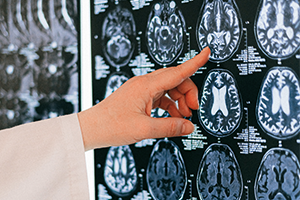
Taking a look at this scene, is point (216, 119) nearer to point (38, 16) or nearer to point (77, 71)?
point (77, 71)

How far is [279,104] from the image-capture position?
2.52 ft

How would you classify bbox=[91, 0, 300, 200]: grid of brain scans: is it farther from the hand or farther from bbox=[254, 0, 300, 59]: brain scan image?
the hand

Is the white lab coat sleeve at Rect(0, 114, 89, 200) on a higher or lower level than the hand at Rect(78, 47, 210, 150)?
lower

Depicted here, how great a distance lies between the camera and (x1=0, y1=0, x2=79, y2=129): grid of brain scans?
108cm

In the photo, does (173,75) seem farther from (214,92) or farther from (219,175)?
(219,175)

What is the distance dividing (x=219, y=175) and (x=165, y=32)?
0.51 meters

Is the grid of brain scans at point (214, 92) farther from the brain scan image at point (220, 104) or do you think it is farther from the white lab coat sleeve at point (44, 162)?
the white lab coat sleeve at point (44, 162)

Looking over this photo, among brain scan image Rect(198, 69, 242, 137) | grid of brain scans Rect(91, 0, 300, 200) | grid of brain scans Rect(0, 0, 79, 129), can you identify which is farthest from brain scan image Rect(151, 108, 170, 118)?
grid of brain scans Rect(0, 0, 79, 129)

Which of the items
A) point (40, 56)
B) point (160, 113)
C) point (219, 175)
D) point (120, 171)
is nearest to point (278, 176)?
point (219, 175)

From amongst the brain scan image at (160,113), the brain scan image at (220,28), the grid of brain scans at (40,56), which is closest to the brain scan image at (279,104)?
the brain scan image at (220,28)

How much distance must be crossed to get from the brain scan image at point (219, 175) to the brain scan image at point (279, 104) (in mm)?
147

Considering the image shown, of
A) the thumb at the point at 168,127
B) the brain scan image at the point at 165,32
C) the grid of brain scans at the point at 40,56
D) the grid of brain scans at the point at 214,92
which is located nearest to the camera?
the thumb at the point at 168,127

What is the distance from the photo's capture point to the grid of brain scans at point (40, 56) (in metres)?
1.08

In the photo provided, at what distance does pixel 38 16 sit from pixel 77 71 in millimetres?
277
